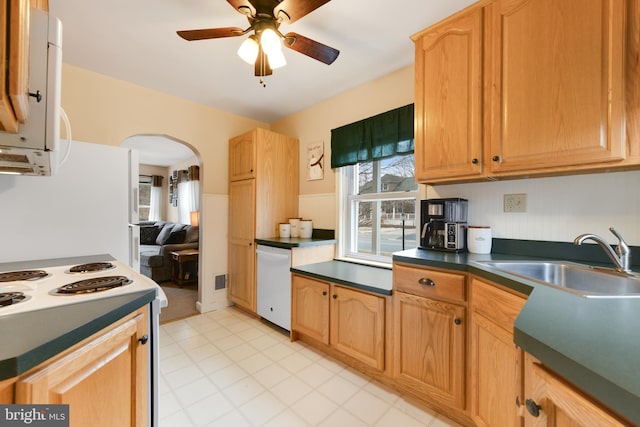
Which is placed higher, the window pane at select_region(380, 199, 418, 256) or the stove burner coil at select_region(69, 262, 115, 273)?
the window pane at select_region(380, 199, 418, 256)

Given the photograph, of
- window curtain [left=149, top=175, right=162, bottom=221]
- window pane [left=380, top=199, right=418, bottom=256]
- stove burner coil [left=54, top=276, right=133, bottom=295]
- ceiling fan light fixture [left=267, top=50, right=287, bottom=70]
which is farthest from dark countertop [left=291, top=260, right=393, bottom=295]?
window curtain [left=149, top=175, right=162, bottom=221]

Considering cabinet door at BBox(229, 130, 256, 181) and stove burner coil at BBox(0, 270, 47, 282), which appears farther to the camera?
cabinet door at BBox(229, 130, 256, 181)

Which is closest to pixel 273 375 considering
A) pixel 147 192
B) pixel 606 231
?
pixel 606 231

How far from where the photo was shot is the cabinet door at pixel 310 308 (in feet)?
6.68

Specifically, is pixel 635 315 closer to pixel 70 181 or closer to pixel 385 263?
pixel 385 263

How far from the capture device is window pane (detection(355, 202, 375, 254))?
104 inches

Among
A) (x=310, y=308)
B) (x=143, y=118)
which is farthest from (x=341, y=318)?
(x=143, y=118)

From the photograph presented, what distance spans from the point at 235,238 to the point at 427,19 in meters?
2.72

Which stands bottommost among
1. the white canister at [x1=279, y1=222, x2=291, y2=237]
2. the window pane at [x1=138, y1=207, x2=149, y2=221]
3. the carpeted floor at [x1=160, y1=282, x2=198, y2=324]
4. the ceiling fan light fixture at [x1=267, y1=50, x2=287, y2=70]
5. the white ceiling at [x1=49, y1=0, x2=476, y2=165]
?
the carpeted floor at [x1=160, y1=282, x2=198, y2=324]

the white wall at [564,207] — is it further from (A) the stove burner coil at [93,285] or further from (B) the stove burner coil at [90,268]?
(B) the stove burner coil at [90,268]

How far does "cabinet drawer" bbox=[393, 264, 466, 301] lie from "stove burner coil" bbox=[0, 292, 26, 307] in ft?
5.38

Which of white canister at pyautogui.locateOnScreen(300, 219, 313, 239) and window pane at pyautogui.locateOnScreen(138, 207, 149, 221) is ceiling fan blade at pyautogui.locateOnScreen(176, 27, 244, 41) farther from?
window pane at pyautogui.locateOnScreen(138, 207, 149, 221)

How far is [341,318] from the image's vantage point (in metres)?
1.93

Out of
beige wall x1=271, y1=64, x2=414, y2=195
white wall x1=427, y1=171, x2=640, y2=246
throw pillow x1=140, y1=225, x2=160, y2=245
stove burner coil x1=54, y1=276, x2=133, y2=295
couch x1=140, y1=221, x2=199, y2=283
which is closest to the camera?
stove burner coil x1=54, y1=276, x2=133, y2=295
